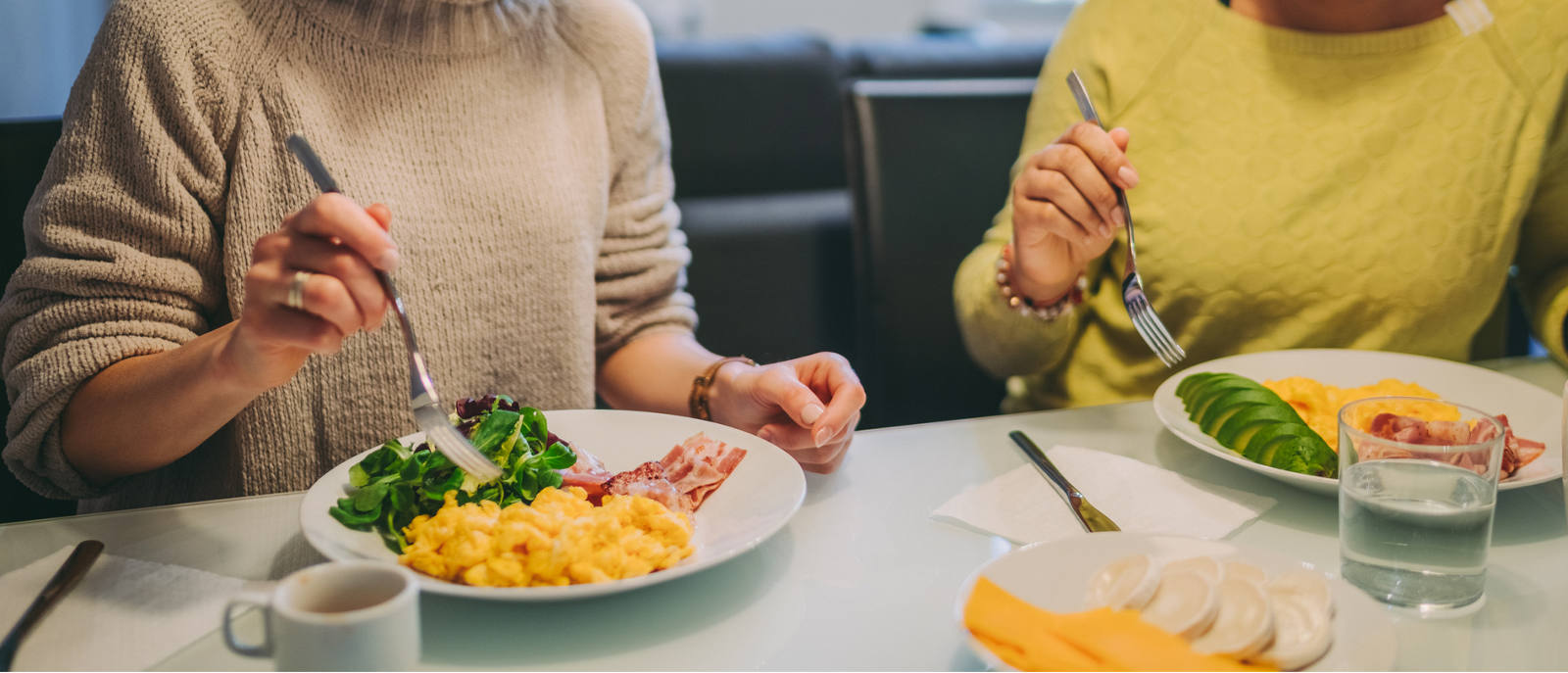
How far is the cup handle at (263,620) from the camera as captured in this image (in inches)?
22.8

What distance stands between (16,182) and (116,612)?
0.70 metres

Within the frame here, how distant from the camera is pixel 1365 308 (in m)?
1.39

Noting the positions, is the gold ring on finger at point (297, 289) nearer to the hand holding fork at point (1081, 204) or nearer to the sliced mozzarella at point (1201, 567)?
the sliced mozzarella at point (1201, 567)

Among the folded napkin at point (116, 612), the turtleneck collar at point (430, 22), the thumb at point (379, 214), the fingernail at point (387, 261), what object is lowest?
the folded napkin at point (116, 612)

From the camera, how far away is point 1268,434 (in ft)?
3.22

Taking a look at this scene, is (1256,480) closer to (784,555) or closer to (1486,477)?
(1486,477)

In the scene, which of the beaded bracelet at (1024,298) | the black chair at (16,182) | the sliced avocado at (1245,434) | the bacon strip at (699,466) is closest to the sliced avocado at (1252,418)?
the sliced avocado at (1245,434)

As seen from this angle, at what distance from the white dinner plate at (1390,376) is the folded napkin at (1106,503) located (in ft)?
0.13

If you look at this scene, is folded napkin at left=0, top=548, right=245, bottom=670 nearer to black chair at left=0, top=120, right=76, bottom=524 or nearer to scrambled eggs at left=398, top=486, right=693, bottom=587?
scrambled eggs at left=398, top=486, right=693, bottom=587

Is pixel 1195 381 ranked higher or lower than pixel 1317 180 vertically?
lower

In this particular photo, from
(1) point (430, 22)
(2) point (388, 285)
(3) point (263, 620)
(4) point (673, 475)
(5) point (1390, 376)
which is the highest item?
(1) point (430, 22)

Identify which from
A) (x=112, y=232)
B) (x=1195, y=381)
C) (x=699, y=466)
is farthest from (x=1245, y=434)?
(x=112, y=232)

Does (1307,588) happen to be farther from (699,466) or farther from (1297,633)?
(699,466)

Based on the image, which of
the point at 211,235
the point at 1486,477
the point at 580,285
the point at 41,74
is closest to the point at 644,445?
the point at 580,285
